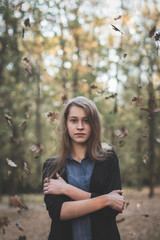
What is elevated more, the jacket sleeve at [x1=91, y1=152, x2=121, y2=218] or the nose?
the nose

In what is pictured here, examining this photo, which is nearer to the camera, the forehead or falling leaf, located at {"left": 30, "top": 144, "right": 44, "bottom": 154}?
the forehead

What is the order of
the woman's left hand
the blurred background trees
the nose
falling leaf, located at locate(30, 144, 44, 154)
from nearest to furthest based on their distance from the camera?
the woman's left hand, the nose, falling leaf, located at locate(30, 144, 44, 154), the blurred background trees

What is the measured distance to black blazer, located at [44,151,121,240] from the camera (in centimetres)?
219

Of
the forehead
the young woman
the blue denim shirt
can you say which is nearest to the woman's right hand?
the young woman

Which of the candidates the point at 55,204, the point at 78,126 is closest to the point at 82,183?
the point at 55,204

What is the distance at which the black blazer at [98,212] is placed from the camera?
7.18 ft

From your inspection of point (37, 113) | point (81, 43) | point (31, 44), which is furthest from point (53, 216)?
point (37, 113)

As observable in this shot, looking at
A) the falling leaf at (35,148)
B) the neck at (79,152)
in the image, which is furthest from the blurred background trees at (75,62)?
the neck at (79,152)

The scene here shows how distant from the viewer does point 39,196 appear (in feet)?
16.3

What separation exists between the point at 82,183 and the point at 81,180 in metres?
0.03

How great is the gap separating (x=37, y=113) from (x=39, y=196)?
405 inches

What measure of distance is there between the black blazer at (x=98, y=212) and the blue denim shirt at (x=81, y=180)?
0.15 feet

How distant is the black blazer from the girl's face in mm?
304

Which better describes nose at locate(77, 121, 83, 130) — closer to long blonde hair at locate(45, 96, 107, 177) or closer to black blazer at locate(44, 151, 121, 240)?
long blonde hair at locate(45, 96, 107, 177)
